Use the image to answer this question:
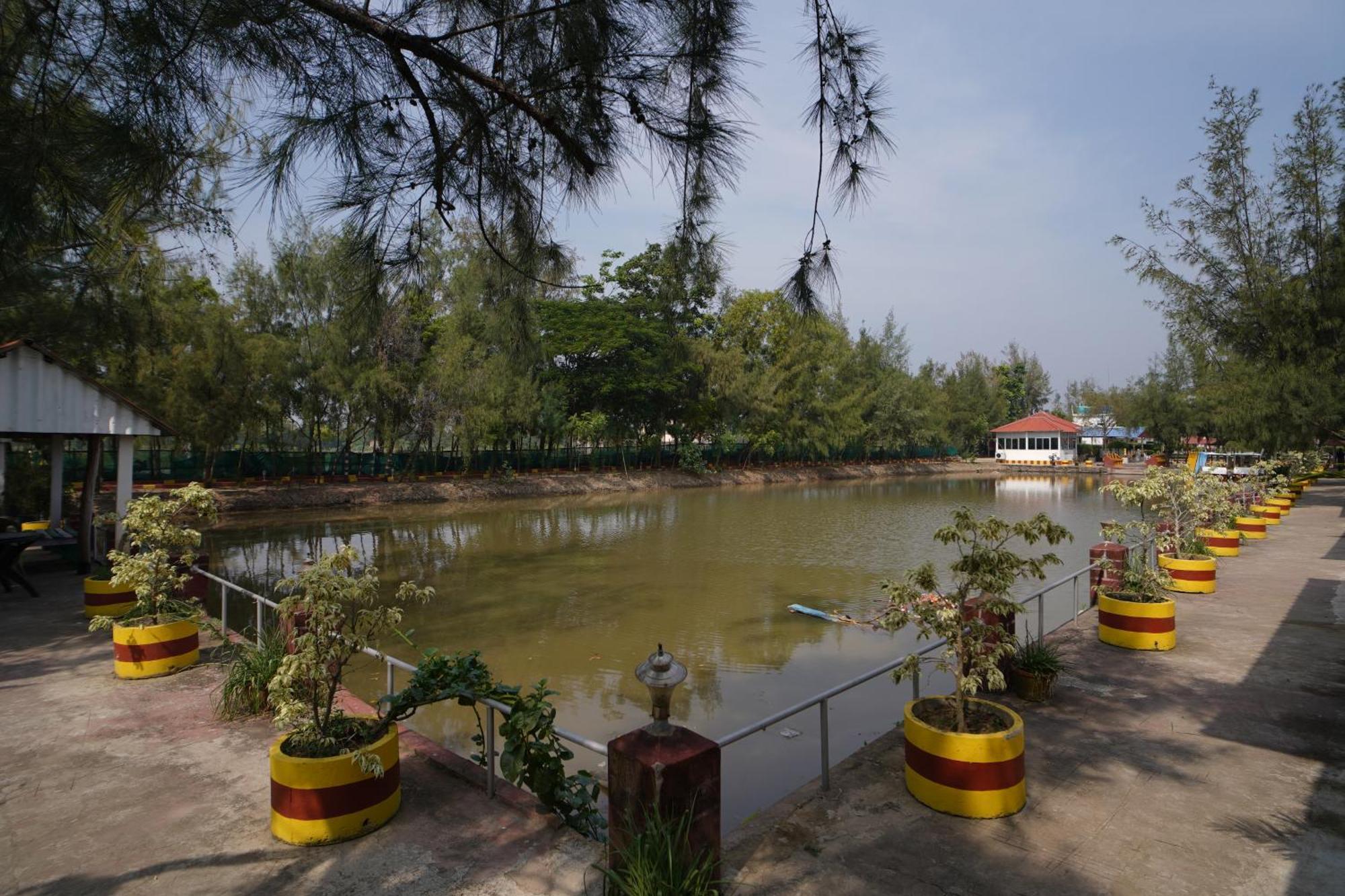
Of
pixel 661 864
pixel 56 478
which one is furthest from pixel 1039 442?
pixel 661 864

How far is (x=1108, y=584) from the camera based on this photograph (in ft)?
26.0

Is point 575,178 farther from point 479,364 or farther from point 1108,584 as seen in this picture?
point 479,364

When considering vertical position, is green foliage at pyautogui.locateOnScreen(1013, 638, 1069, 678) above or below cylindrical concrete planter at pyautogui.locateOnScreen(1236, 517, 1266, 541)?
below

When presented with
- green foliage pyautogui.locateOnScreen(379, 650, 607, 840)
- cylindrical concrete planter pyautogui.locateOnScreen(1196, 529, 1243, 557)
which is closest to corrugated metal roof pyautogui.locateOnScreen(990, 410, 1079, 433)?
cylindrical concrete planter pyautogui.locateOnScreen(1196, 529, 1243, 557)

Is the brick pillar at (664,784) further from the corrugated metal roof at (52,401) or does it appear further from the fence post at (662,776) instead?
the corrugated metal roof at (52,401)

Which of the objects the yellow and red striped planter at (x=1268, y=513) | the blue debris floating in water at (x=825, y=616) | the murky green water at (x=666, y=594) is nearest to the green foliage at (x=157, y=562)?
the murky green water at (x=666, y=594)

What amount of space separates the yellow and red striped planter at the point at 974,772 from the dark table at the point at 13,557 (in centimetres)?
1046

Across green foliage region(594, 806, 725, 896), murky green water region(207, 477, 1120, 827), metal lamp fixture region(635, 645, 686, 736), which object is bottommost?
murky green water region(207, 477, 1120, 827)

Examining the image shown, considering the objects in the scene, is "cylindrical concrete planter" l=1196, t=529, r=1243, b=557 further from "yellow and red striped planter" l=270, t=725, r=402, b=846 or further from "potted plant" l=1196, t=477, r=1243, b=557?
"yellow and red striped planter" l=270, t=725, r=402, b=846

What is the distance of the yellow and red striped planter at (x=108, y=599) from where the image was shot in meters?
7.65

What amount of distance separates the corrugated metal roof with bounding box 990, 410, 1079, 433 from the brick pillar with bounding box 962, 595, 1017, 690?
5586 cm

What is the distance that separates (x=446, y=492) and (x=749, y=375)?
58.0ft

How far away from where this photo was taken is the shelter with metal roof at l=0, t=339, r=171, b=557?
8.61m

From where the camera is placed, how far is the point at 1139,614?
716 cm
